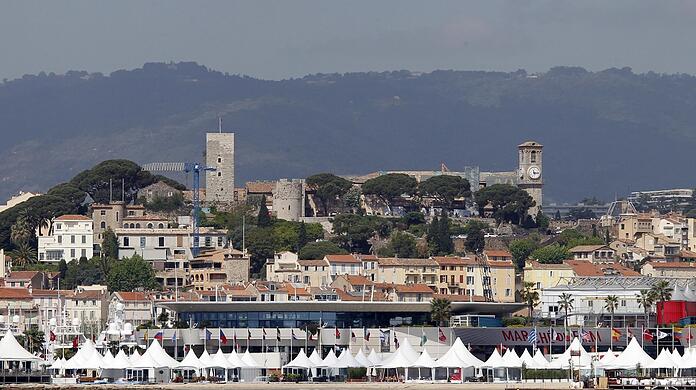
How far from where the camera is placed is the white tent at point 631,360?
3477 inches

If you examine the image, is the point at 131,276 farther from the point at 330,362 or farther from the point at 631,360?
the point at 631,360

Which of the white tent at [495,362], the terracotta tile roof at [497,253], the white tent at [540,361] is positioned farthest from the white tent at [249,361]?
the terracotta tile roof at [497,253]

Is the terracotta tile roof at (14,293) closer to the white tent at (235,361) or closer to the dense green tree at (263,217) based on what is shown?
the dense green tree at (263,217)

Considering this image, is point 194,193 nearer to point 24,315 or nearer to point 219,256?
point 219,256

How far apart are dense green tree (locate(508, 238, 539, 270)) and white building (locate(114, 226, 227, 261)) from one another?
89.8ft

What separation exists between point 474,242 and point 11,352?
3424 inches

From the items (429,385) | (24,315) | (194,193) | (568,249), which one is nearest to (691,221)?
(568,249)

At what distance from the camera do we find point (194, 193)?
191750 mm

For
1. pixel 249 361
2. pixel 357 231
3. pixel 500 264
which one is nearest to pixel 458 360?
pixel 249 361

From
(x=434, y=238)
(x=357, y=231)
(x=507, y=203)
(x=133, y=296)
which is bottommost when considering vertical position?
(x=133, y=296)

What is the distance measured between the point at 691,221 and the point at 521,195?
17390mm

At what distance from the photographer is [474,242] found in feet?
575

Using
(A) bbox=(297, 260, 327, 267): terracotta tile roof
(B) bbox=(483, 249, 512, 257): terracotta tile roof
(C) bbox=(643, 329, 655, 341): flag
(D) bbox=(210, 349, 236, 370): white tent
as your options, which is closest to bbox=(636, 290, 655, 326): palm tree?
(C) bbox=(643, 329, 655, 341): flag

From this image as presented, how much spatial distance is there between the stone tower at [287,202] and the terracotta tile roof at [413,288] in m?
44.0
